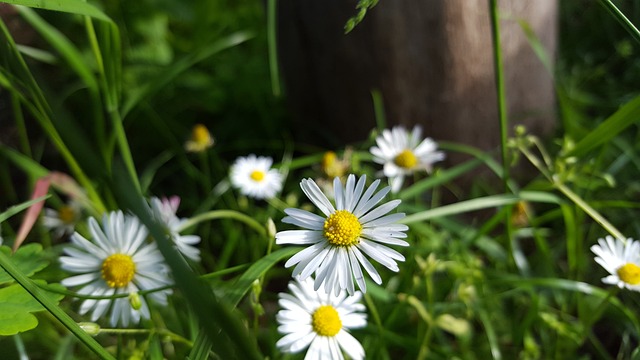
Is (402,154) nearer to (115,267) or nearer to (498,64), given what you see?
(498,64)

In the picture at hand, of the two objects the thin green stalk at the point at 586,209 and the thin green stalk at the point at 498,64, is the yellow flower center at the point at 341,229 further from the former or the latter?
the thin green stalk at the point at 586,209

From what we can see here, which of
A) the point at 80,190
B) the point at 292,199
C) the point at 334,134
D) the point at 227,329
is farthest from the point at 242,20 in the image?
the point at 227,329

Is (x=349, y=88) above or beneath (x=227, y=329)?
above

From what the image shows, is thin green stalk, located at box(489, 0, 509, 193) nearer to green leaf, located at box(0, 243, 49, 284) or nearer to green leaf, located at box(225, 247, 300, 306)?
green leaf, located at box(225, 247, 300, 306)

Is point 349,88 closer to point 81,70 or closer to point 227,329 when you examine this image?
point 81,70

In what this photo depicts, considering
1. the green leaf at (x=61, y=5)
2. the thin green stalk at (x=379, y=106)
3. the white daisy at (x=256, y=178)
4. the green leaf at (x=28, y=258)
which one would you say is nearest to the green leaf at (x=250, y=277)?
the green leaf at (x=28, y=258)

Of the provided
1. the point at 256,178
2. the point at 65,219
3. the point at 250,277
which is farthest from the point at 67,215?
the point at 250,277

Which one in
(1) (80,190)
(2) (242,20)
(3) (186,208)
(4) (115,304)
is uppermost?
(2) (242,20)
